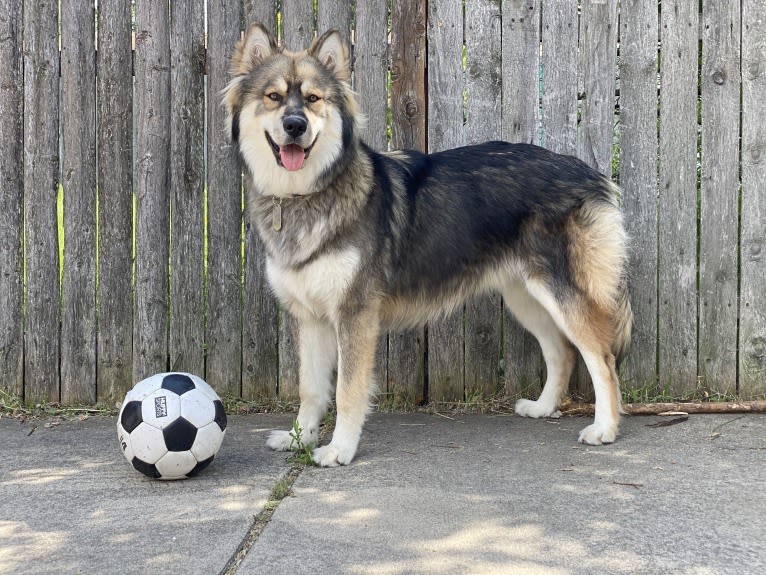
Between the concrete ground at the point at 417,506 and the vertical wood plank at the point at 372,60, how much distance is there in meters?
1.88

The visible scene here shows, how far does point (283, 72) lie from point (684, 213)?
2434mm

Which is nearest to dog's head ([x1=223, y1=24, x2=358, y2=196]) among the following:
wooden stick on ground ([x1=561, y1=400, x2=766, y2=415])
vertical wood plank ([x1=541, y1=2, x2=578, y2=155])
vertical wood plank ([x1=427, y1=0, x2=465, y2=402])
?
vertical wood plank ([x1=427, y1=0, x2=465, y2=402])

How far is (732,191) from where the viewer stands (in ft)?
15.2

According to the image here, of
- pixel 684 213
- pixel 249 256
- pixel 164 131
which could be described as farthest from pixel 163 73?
pixel 684 213

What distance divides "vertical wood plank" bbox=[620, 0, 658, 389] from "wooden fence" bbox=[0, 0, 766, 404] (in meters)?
0.01

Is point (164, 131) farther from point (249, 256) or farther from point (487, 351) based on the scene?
point (487, 351)

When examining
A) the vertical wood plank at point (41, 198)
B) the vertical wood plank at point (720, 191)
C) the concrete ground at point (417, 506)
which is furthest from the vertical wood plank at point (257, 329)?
the vertical wood plank at point (720, 191)

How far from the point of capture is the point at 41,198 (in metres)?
4.73

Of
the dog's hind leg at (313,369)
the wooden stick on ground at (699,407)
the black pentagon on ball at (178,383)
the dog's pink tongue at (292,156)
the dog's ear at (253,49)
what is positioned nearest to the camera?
the black pentagon on ball at (178,383)

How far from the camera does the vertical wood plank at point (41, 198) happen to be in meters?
4.65

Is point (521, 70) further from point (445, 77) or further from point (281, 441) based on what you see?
point (281, 441)

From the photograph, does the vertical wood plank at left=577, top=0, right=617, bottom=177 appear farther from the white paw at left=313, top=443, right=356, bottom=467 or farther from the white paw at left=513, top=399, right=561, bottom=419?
the white paw at left=313, top=443, right=356, bottom=467

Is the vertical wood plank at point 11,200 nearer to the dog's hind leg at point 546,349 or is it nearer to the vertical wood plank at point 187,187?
the vertical wood plank at point 187,187

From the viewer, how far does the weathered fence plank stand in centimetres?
465
